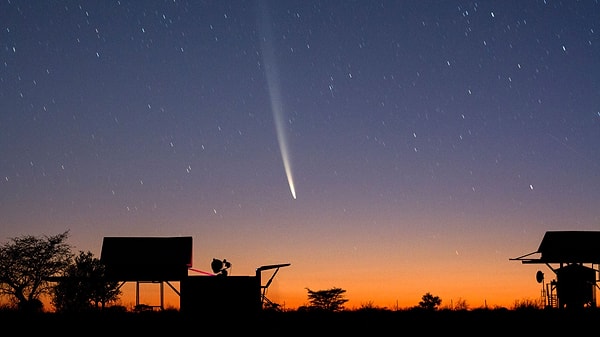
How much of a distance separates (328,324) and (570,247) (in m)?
30.6

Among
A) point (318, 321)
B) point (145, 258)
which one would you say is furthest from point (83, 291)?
point (318, 321)

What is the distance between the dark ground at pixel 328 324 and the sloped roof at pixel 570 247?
2131cm

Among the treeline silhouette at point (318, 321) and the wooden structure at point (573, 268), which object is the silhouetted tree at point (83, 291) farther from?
the wooden structure at point (573, 268)

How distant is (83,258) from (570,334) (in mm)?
39107

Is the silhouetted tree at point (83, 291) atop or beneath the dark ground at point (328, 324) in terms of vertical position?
atop

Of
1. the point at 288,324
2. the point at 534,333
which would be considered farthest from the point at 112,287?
the point at 534,333

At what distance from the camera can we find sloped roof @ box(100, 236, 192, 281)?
4475cm

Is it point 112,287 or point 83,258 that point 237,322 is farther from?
point 83,258

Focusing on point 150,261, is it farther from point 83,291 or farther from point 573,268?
point 573,268

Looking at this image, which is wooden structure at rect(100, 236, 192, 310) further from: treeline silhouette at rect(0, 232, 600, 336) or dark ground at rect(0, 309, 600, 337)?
dark ground at rect(0, 309, 600, 337)

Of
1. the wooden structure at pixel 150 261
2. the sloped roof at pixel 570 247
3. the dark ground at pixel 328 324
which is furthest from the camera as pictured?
the sloped roof at pixel 570 247

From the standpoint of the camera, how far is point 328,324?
27703 mm

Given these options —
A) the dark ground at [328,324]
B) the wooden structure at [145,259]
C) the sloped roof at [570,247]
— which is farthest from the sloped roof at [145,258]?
the sloped roof at [570,247]

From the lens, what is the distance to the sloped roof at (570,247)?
52.6m
